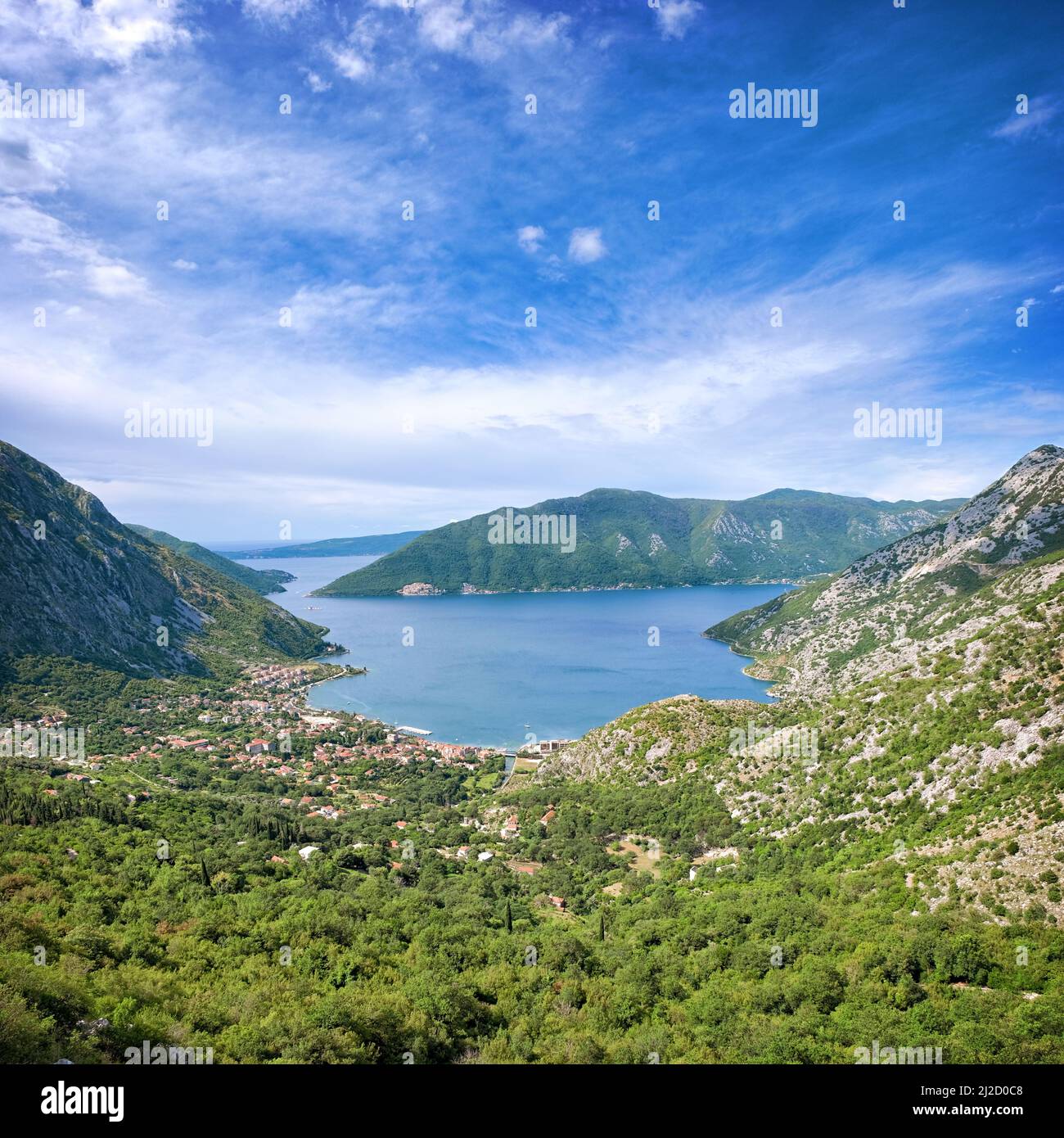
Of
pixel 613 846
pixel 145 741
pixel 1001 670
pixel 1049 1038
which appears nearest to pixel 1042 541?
pixel 1001 670

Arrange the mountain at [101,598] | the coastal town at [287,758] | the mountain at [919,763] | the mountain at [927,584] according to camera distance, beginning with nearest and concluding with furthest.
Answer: the mountain at [919,763] → the coastal town at [287,758] → the mountain at [927,584] → the mountain at [101,598]

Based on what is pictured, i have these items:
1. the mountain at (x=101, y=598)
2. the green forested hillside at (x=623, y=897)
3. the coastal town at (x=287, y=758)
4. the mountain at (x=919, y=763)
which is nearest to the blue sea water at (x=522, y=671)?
the coastal town at (x=287, y=758)

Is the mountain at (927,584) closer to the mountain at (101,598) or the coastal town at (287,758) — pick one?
the coastal town at (287,758)

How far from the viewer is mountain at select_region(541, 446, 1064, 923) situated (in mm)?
20047

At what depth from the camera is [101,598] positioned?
10094 cm

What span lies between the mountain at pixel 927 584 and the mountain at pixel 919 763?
37.8 feet

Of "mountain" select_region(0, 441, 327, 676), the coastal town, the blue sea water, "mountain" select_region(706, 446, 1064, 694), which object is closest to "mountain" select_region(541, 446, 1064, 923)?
"mountain" select_region(706, 446, 1064, 694)

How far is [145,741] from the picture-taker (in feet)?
228

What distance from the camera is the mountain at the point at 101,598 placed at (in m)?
88.4

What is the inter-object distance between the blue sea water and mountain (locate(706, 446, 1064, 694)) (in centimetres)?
1275

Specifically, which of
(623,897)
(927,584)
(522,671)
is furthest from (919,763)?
(522,671)

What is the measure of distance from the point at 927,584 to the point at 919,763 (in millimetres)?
71651
